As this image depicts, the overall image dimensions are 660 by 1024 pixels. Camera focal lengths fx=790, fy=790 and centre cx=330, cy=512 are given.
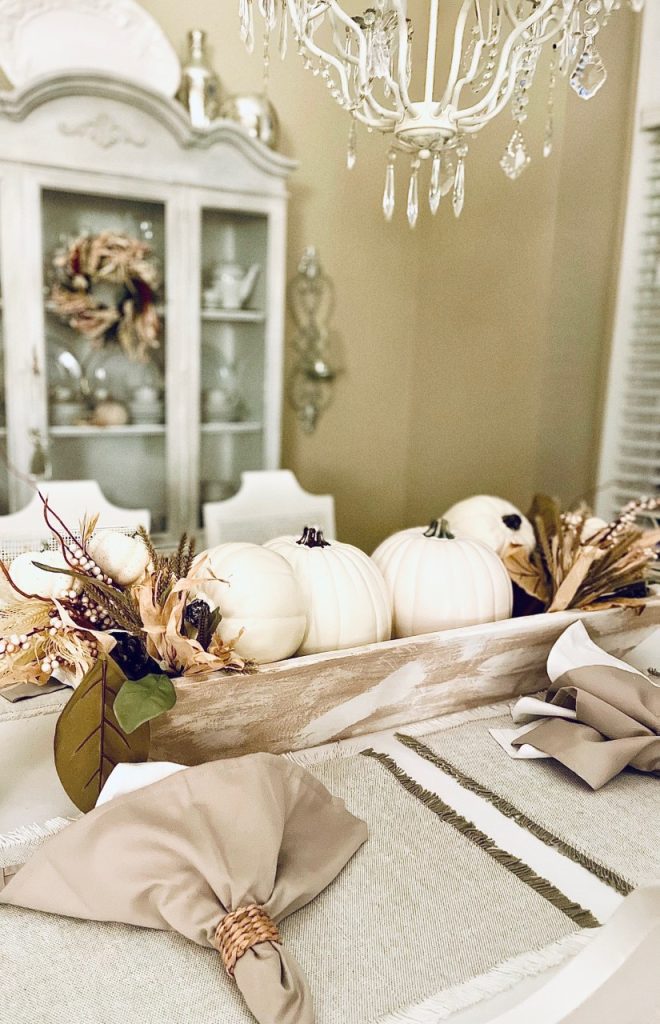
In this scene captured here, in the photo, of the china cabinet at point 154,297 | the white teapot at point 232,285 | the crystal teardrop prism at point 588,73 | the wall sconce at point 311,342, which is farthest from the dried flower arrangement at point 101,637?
the wall sconce at point 311,342

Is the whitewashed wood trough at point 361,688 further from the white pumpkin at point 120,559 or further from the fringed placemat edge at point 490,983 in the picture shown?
the fringed placemat edge at point 490,983

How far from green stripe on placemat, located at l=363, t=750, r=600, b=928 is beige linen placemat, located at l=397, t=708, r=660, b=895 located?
5 centimetres

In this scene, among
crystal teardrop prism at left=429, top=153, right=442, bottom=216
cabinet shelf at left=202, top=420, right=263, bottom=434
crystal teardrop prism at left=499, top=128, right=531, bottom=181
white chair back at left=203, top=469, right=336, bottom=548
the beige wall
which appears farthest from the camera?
cabinet shelf at left=202, top=420, right=263, bottom=434

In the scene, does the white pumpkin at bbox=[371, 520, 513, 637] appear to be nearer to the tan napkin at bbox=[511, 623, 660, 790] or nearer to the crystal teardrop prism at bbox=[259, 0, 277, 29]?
the tan napkin at bbox=[511, 623, 660, 790]

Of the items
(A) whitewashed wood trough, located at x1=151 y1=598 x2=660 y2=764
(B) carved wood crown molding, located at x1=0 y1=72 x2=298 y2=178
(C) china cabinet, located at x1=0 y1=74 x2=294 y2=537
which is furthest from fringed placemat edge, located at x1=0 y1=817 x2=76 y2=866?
(B) carved wood crown molding, located at x1=0 y1=72 x2=298 y2=178

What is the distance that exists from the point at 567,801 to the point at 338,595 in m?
0.34

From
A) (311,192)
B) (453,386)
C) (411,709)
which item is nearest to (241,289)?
(311,192)

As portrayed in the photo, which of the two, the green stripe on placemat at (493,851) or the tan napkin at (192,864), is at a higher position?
the tan napkin at (192,864)

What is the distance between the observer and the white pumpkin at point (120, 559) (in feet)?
2.74

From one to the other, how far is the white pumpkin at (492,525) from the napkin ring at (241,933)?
0.71 meters

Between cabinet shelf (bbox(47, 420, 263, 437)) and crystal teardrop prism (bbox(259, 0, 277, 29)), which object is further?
cabinet shelf (bbox(47, 420, 263, 437))

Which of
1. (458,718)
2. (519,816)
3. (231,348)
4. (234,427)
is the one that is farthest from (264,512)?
(519,816)

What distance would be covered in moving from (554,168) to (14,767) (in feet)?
7.69

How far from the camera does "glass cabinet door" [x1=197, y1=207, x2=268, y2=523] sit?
2508 millimetres
